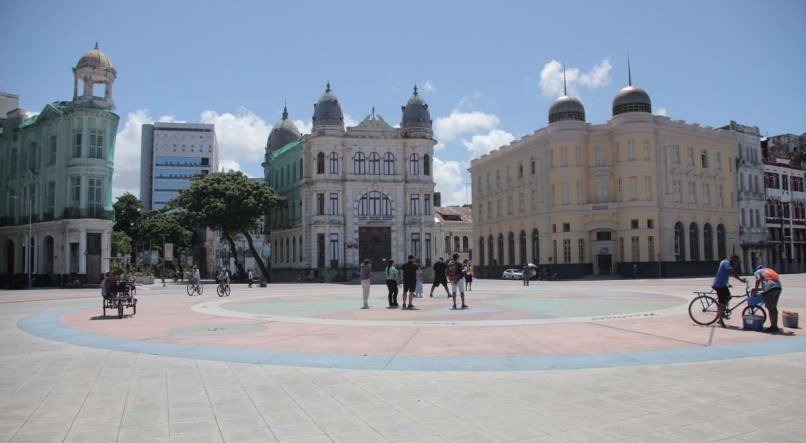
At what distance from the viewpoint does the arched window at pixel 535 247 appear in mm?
61938

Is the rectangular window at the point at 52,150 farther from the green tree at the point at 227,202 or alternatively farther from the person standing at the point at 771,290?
the person standing at the point at 771,290

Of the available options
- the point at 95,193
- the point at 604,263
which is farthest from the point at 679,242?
the point at 95,193

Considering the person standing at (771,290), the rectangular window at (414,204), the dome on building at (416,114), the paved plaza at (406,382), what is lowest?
the paved plaza at (406,382)

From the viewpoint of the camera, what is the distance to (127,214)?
84.1 m

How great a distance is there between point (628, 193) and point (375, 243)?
25615mm

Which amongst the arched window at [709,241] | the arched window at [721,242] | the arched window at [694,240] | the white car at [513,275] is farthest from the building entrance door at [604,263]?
the arched window at [721,242]

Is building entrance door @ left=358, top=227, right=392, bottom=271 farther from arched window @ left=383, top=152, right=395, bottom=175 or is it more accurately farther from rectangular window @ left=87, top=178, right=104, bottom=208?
rectangular window @ left=87, top=178, right=104, bottom=208

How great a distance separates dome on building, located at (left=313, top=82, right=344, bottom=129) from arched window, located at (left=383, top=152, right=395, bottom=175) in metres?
5.71

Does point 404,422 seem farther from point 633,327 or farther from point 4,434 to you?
point 633,327

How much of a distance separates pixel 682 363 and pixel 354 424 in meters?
6.25

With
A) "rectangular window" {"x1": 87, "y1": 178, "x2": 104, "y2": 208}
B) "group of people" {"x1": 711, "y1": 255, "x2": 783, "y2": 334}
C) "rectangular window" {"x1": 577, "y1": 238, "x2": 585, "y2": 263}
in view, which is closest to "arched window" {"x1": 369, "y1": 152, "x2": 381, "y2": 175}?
"rectangular window" {"x1": 577, "y1": 238, "x2": 585, "y2": 263}

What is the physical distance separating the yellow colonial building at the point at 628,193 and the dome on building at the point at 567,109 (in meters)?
0.11

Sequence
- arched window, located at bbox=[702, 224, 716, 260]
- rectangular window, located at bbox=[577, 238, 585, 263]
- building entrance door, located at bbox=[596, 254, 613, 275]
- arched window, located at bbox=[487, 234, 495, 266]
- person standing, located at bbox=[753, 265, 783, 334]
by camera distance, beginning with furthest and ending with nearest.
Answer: arched window, located at bbox=[487, 234, 495, 266] < arched window, located at bbox=[702, 224, 716, 260] < rectangular window, located at bbox=[577, 238, 585, 263] < building entrance door, located at bbox=[596, 254, 613, 275] < person standing, located at bbox=[753, 265, 783, 334]

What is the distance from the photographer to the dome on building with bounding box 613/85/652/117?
5884 cm
